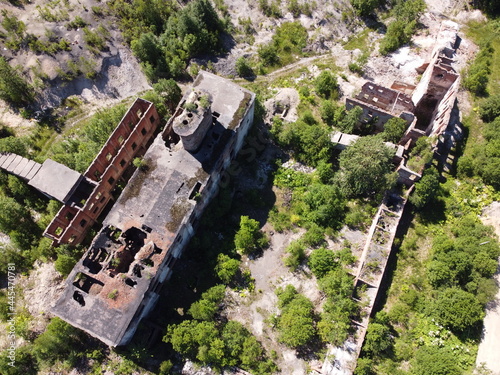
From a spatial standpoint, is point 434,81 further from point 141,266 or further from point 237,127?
point 141,266

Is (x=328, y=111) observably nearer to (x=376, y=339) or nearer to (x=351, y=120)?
(x=351, y=120)

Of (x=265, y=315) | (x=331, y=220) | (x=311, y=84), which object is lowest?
(x=265, y=315)

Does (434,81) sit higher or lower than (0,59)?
higher

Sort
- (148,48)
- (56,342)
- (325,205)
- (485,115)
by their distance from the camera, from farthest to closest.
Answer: (148,48)
(485,115)
(325,205)
(56,342)

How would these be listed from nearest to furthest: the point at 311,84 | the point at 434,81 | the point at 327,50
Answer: the point at 434,81
the point at 311,84
the point at 327,50

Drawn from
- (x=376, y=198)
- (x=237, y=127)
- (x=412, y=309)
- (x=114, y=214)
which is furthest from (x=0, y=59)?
(x=412, y=309)

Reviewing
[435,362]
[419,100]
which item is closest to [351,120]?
[419,100]

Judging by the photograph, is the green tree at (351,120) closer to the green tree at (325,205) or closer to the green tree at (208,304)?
the green tree at (325,205)
